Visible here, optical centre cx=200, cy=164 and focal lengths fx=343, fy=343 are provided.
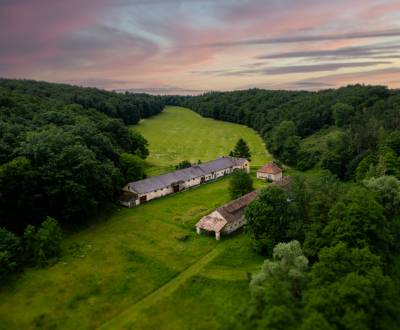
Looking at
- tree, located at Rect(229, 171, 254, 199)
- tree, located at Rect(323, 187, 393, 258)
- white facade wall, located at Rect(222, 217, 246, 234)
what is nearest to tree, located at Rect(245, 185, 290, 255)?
white facade wall, located at Rect(222, 217, 246, 234)

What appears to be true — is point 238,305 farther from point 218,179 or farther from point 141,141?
point 141,141

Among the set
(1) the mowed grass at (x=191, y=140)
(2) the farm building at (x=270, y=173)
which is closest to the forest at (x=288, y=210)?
(1) the mowed grass at (x=191, y=140)

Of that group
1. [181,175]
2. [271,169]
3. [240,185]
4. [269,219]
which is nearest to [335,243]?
[269,219]

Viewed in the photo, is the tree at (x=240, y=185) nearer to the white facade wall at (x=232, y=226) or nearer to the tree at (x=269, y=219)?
the white facade wall at (x=232, y=226)

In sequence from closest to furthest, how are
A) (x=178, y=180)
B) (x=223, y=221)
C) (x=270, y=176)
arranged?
(x=223, y=221) < (x=178, y=180) < (x=270, y=176)

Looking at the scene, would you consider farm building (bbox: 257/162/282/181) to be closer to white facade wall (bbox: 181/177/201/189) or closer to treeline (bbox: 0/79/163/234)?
white facade wall (bbox: 181/177/201/189)

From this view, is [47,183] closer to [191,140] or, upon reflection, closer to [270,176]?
[270,176]
